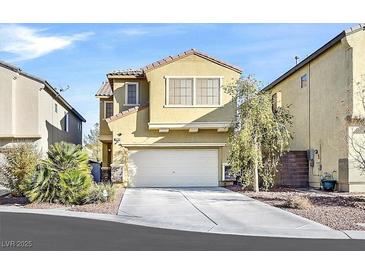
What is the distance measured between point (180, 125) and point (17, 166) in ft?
26.2

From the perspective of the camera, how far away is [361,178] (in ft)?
63.3

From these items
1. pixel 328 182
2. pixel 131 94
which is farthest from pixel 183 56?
pixel 328 182

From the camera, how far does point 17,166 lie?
59.7 ft

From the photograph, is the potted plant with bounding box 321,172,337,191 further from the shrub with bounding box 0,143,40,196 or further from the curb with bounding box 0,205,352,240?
the shrub with bounding box 0,143,40,196

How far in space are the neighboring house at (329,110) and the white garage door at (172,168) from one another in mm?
3958

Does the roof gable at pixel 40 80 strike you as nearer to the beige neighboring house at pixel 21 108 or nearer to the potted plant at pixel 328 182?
the beige neighboring house at pixel 21 108

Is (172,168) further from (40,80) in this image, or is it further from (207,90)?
(40,80)

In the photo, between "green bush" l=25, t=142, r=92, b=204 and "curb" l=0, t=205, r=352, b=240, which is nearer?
"curb" l=0, t=205, r=352, b=240

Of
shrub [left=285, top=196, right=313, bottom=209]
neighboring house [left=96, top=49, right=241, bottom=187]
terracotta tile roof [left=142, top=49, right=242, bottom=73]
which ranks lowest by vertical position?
shrub [left=285, top=196, right=313, bottom=209]

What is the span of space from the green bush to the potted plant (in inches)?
406

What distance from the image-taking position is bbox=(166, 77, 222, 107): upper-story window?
2303 cm

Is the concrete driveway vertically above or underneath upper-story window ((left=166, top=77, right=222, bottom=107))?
underneath

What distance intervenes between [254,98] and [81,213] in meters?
9.36

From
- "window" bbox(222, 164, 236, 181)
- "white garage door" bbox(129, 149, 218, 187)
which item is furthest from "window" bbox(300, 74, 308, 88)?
"white garage door" bbox(129, 149, 218, 187)
